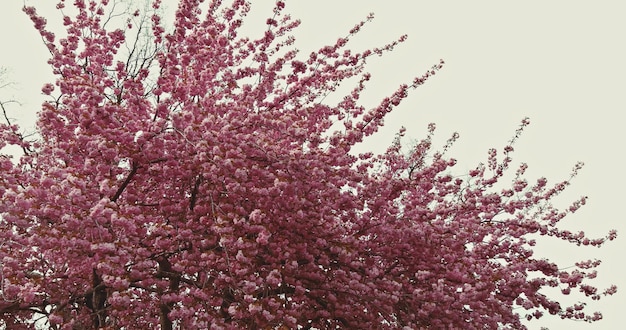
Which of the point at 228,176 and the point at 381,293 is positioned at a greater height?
the point at 228,176

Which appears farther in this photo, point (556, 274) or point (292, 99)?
point (292, 99)

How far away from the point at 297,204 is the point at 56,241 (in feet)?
8.86

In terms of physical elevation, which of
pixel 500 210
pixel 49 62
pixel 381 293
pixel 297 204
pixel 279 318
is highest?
pixel 49 62

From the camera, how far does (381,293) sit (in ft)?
20.4

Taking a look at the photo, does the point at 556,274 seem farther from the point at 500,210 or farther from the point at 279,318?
the point at 279,318

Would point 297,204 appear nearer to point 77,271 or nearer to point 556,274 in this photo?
point 77,271

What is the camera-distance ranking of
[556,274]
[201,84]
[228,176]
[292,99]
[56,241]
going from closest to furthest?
[56,241] < [228,176] < [201,84] < [556,274] < [292,99]

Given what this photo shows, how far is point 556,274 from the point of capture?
296 inches

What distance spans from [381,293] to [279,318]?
56.0 inches

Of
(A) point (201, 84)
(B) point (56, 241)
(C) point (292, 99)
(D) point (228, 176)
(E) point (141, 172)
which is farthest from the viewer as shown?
(C) point (292, 99)

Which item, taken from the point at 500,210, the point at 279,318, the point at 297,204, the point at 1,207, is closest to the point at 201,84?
the point at 297,204

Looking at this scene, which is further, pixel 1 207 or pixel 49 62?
pixel 49 62

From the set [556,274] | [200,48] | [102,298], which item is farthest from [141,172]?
[556,274]

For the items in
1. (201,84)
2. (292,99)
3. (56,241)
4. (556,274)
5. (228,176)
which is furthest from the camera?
(292,99)
